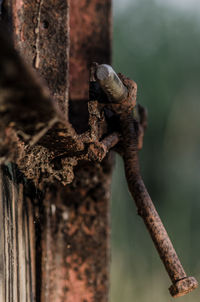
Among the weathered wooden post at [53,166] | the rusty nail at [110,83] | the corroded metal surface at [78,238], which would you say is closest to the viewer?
the weathered wooden post at [53,166]

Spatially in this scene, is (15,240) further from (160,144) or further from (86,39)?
(160,144)

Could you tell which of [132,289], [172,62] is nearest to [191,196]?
[132,289]

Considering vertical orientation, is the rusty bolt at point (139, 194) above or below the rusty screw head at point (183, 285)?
above

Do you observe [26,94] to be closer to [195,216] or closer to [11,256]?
[11,256]

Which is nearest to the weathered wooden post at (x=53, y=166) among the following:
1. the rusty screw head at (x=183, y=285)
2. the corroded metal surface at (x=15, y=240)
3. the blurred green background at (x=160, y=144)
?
the corroded metal surface at (x=15, y=240)

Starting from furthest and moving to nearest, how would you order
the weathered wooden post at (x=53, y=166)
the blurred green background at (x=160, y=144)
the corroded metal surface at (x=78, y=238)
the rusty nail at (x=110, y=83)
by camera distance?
1. the blurred green background at (x=160, y=144)
2. the corroded metal surface at (x=78, y=238)
3. the rusty nail at (x=110, y=83)
4. the weathered wooden post at (x=53, y=166)

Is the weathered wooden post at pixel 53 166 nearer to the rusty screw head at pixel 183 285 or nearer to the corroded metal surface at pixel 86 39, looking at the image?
the corroded metal surface at pixel 86 39

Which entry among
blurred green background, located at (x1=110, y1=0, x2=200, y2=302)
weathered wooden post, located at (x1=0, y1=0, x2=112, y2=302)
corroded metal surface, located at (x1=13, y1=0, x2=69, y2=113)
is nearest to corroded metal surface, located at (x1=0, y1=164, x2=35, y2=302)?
weathered wooden post, located at (x1=0, y1=0, x2=112, y2=302)
